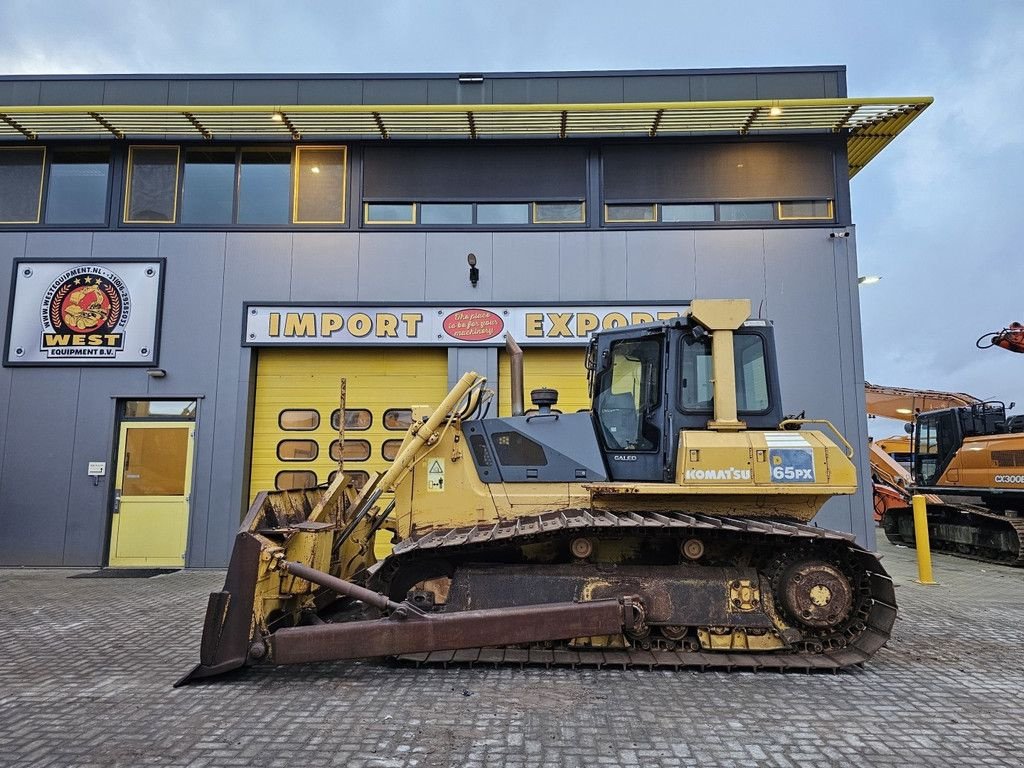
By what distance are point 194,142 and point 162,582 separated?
731 centimetres

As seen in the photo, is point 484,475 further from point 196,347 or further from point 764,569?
point 196,347

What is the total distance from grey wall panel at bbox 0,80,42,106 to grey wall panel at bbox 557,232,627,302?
31.1 ft

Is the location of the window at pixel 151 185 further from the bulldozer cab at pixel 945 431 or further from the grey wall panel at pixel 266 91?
the bulldozer cab at pixel 945 431

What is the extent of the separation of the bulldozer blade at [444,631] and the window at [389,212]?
7708 millimetres

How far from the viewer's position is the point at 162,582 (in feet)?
28.3

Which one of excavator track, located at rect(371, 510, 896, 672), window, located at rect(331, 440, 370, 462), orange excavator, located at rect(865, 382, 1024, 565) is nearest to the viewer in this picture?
excavator track, located at rect(371, 510, 896, 672)

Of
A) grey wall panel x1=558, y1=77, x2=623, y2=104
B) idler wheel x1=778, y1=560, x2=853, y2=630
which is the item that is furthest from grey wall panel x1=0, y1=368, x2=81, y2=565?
idler wheel x1=778, y1=560, x2=853, y2=630

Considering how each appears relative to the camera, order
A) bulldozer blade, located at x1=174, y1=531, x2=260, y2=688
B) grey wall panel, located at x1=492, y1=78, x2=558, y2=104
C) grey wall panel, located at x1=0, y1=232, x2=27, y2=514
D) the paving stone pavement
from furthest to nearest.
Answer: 1. grey wall panel, located at x1=492, y1=78, x2=558, y2=104
2. grey wall panel, located at x1=0, y1=232, x2=27, y2=514
3. bulldozer blade, located at x1=174, y1=531, x2=260, y2=688
4. the paving stone pavement

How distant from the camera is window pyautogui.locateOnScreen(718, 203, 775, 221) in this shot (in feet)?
34.7

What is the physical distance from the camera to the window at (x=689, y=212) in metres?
10.6

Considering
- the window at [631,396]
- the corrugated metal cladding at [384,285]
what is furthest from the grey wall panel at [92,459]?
the window at [631,396]

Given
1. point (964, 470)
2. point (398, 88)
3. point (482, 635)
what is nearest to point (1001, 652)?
point (482, 635)

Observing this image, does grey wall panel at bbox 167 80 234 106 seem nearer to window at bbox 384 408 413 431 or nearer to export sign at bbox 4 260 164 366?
export sign at bbox 4 260 164 366

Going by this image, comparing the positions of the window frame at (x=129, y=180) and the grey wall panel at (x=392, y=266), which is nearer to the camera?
the grey wall panel at (x=392, y=266)
